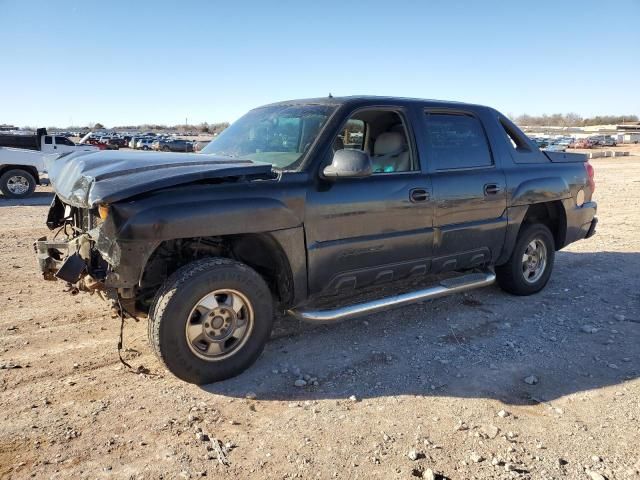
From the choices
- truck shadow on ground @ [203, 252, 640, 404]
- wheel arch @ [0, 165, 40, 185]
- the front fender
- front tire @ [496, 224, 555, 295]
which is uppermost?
wheel arch @ [0, 165, 40, 185]

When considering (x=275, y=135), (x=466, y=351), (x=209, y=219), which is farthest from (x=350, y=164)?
(x=466, y=351)

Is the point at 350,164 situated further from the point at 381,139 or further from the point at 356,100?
the point at 381,139

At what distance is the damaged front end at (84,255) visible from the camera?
314 centimetres

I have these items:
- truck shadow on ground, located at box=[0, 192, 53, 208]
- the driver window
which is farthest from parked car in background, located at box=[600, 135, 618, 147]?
the driver window

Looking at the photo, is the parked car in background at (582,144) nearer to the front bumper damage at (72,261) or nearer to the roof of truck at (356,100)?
the roof of truck at (356,100)

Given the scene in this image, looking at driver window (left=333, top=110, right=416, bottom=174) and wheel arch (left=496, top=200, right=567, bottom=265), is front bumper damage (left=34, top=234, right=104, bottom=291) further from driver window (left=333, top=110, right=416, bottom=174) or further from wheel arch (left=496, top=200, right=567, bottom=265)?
wheel arch (left=496, top=200, right=567, bottom=265)

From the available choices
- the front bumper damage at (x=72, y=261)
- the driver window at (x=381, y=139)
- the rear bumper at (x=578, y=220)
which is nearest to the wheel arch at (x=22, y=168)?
the front bumper damage at (x=72, y=261)

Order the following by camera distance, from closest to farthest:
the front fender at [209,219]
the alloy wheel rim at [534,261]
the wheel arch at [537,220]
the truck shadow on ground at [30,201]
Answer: the front fender at [209,219]
the wheel arch at [537,220]
the alloy wheel rim at [534,261]
the truck shadow on ground at [30,201]

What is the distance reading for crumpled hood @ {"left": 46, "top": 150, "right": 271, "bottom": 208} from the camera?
3062mm

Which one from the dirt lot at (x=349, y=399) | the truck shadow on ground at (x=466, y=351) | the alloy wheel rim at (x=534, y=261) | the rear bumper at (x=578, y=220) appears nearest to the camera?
the dirt lot at (x=349, y=399)

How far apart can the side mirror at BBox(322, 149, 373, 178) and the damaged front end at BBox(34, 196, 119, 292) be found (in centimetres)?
156

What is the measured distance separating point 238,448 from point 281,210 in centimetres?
154

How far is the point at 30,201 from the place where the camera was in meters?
13.6

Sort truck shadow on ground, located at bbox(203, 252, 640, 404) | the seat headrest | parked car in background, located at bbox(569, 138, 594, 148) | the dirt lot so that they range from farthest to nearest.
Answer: parked car in background, located at bbox(569, 138, 594, 148) < the seat headrest < truck shadow on ground, located at bbox(203, 252, 640, 404) < the dirt lot
